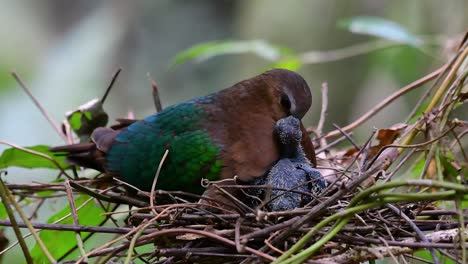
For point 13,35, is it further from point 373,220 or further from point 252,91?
point 373,220

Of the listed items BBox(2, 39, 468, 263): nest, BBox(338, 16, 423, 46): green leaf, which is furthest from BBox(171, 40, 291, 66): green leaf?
BBox(2, 39, 468, 263): nest

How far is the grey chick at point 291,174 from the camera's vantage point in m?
2.00

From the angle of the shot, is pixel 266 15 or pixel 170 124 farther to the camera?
pixel 266 15

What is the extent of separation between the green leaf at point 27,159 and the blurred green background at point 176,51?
244cm

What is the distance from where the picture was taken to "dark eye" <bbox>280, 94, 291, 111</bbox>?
2517mm

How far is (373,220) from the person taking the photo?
1680 mm

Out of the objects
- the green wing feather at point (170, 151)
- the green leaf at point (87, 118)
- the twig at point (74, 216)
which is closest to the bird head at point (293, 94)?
the green wing feather at point (170, 151)

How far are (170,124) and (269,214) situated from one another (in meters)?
0.94

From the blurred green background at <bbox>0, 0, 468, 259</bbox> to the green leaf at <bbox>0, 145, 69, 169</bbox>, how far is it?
244cm

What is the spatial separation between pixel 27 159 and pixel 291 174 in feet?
2.87

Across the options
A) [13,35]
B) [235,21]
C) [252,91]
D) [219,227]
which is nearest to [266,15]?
[235,21]

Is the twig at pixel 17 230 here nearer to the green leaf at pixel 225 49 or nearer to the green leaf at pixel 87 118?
the green leaf at pixel 87 118

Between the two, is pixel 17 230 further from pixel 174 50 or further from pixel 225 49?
pixel 174 50

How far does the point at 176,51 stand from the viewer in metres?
7.60
